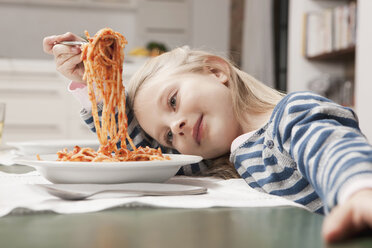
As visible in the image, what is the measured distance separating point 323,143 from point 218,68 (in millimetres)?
663

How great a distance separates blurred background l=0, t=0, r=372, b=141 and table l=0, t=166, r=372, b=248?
1.80 meters

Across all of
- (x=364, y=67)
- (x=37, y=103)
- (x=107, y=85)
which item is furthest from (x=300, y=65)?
(x=107, y=85)

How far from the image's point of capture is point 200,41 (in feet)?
15.1

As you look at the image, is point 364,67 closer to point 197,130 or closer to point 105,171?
point 197,130

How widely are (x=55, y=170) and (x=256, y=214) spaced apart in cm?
33

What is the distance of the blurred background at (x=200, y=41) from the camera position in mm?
2631

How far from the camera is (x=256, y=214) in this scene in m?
0.49

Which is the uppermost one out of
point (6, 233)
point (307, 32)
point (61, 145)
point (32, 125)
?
point (307, 32)

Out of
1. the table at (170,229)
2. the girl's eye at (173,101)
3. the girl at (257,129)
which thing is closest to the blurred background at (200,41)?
the girl at (257,129)

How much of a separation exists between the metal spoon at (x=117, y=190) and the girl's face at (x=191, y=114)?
0.36 m

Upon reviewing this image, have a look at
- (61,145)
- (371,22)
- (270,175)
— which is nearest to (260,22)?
(371,22)

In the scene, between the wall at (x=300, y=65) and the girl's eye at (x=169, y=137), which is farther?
the wall at (x=300, y=65)

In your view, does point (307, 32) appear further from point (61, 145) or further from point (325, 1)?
point (61, 145)

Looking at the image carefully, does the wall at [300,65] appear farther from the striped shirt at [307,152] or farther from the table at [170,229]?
the table at [170,229]
